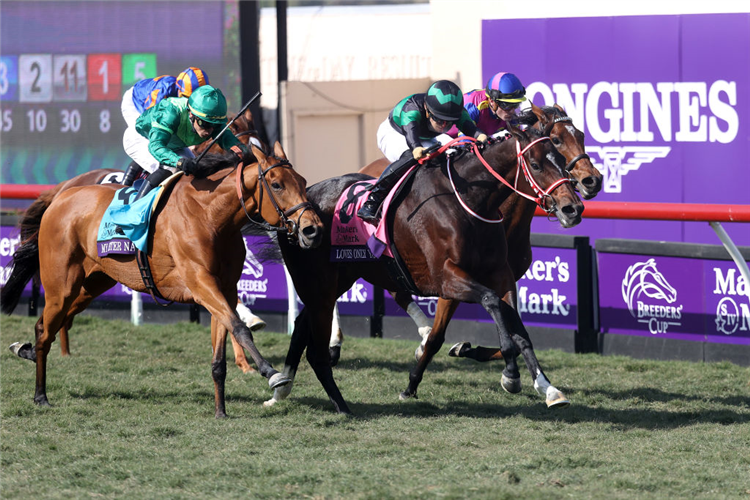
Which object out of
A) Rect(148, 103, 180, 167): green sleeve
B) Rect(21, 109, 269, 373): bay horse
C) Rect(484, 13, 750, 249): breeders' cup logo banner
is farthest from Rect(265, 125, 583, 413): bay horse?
Rect(484, 13, 750, 249): breeders' cup logo banner

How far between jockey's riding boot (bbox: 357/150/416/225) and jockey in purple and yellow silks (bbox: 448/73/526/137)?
81 centimetres

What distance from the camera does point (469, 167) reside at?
575 cm

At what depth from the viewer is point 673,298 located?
7.52 meters

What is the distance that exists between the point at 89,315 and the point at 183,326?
44.8 inches

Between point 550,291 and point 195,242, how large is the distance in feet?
11.0

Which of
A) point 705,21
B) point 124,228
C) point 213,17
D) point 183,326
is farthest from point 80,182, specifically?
point 705,21

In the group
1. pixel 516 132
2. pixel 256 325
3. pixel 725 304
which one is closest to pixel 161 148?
pixel 256 325

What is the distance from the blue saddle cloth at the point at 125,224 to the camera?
5852mm

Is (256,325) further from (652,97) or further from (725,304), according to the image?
(652,97)

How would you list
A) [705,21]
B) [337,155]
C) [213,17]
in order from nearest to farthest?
[705,21] < [213,17] < [337,155]

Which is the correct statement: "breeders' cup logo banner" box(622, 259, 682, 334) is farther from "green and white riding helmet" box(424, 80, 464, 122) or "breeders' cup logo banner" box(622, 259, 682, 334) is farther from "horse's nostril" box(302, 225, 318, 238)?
"horse's nostril" box(302, 225, 318, 238)

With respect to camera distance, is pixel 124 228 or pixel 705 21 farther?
pixel 705 21

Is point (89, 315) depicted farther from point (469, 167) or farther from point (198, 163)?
point (469, 167)

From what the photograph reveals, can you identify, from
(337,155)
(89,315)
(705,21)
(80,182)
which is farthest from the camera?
(337,155)
